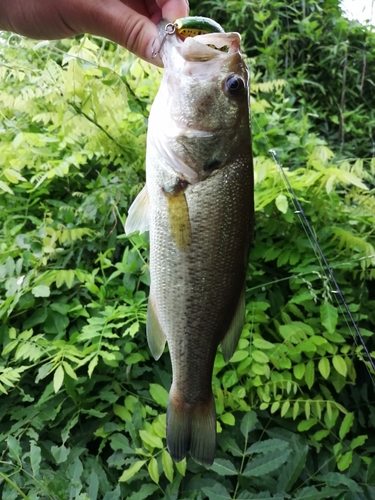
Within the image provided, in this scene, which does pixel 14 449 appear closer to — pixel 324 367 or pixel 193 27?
pixel 324 367

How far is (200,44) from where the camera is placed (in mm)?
904

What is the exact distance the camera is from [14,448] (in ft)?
3.97

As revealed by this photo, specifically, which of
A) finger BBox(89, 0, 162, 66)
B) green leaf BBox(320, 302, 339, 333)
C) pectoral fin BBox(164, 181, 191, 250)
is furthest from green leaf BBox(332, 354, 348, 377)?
finger BBox(89, 0, 162, 66)

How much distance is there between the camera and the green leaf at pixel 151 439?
1.30 m

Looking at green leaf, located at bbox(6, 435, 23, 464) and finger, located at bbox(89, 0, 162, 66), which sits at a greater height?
finger, located at bbox(89, 0, 162, 66)

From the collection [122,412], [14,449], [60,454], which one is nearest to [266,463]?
[122,412]

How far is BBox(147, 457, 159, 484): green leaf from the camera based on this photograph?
4.16ft

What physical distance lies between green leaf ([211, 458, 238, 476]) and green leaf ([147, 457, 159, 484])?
0.55ft

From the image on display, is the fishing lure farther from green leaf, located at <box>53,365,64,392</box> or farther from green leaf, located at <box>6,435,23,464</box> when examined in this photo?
green leaf, located at <box>6,435,23,464</box>

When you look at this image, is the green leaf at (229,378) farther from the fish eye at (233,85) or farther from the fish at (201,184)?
the fish eye at (233,85)

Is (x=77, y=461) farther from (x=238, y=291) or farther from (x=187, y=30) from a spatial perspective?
(x=187, y=30)

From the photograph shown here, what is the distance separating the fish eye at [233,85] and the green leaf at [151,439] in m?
1.00

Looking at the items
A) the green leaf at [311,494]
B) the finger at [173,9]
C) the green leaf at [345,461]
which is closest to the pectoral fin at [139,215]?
the finger at [173,9]

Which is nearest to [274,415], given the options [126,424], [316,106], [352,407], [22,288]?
[352,407]
